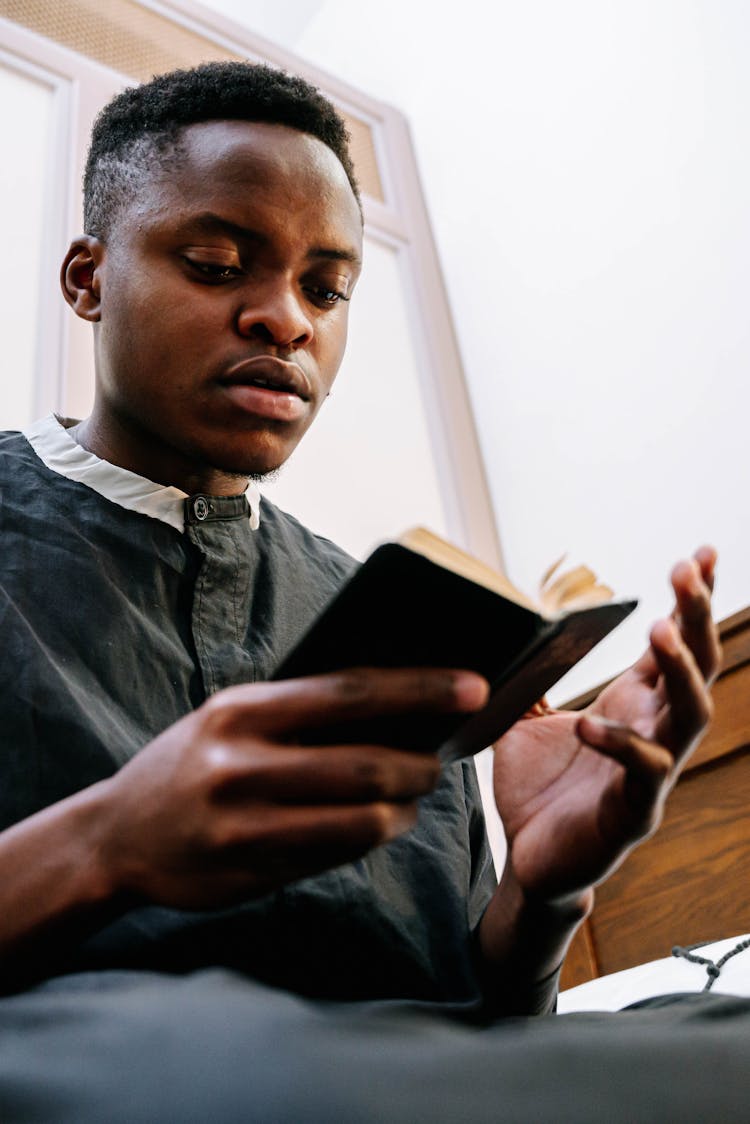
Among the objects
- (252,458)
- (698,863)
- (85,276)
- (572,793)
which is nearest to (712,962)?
(698,863)

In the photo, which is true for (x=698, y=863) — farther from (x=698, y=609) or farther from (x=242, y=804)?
(x=242, y=804)

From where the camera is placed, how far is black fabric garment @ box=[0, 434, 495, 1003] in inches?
23.1

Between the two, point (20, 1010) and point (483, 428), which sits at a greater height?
point (483, 428)

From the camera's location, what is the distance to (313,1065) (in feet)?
1.18

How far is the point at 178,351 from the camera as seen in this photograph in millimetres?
767

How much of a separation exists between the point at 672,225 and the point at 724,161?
0.46 feet

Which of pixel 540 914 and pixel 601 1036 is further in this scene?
pixel 540 914

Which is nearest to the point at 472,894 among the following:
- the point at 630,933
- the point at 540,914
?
the point at 540,914

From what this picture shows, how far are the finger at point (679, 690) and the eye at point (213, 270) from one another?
47 centimetres

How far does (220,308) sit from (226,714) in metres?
0.45

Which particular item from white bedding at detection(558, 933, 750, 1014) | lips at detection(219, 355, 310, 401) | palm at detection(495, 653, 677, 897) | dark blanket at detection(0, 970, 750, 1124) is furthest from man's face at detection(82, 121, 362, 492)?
white bedding at detection(558, 933, 750, 1014)

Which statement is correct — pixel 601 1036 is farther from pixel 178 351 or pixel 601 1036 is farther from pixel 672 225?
pixel 672 225

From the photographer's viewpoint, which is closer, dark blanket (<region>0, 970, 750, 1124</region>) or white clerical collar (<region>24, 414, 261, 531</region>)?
dark blanket (<region>0, 970, 750, 1124</region>)

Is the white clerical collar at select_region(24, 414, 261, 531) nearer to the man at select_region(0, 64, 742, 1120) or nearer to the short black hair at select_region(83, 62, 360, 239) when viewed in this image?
the man at select_region(0, 64, 742, 1120)
